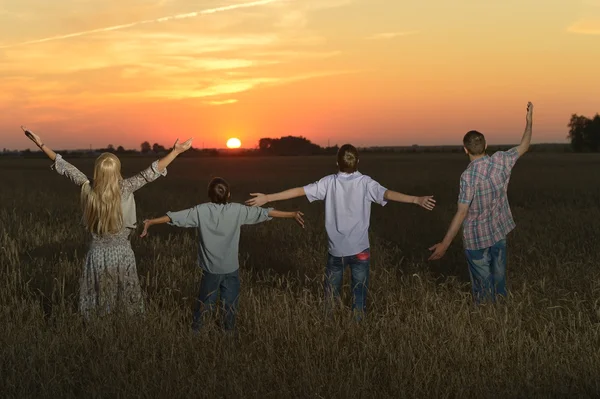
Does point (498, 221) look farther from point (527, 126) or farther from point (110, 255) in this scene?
point (110, 255)

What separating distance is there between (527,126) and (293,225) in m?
8.15

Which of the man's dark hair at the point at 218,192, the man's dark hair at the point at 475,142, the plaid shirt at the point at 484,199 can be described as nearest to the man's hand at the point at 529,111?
the plaid shirt at the point at 484,199

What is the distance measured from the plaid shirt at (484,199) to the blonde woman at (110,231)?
2950 millimetres

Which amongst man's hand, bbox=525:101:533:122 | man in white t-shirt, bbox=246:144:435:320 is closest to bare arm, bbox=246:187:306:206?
man in white t-shirt, bbox=246:144:435:320

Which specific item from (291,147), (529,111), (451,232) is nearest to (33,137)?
(451,232)

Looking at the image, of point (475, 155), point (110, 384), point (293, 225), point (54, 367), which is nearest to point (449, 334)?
point (475, 155)

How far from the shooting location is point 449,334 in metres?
6.51

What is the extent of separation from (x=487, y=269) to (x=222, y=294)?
287cm

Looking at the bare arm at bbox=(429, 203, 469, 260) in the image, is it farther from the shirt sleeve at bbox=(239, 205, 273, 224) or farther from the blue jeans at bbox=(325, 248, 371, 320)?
the shirt sleeve at bbox=(239, 205, 273, 224)

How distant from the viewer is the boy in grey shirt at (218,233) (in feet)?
22.2

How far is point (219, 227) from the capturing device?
6.79 metres

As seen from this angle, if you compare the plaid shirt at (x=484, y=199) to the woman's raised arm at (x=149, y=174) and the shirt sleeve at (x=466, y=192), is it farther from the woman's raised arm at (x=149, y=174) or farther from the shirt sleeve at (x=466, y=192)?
the woman's raised arm at (x=149, y=174)

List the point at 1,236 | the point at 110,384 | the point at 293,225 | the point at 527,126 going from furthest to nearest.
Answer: the point at 293,225
the point at 1,236
the point at 527,126
the point at 110,384

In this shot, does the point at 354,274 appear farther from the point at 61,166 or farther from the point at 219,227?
the point at 61,166
